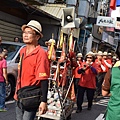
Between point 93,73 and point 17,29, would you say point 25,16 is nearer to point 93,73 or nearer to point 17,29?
point 17,29

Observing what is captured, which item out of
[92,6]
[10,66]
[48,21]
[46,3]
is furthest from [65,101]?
[92,6]

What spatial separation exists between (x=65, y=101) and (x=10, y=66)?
10.6 feet

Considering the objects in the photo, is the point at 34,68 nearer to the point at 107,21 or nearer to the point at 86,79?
the point at 86,79

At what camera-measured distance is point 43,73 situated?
3.31 metres

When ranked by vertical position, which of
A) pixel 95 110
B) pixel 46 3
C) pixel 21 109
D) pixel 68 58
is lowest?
pixel 95 110

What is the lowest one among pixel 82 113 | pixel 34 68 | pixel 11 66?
pixel 82 113

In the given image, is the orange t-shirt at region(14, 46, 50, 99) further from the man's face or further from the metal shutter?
the metal shutter

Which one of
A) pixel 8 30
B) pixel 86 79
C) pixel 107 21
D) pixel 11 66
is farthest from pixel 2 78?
pixel 107 21

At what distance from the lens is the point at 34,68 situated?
3.40 metres

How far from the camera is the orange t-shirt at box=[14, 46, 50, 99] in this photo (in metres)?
3.32

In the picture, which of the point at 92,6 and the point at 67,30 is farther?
the point at 92,6

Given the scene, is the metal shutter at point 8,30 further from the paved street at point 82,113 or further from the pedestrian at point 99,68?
the paved street at point 82,113

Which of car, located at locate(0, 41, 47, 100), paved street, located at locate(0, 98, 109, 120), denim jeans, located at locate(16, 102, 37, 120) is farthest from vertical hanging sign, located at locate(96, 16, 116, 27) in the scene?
denim jeans, located at locate(16, 102, 37, 120)

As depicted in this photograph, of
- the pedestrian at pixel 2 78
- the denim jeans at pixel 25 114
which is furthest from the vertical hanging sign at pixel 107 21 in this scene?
the denim jeans at pixel 25 114
